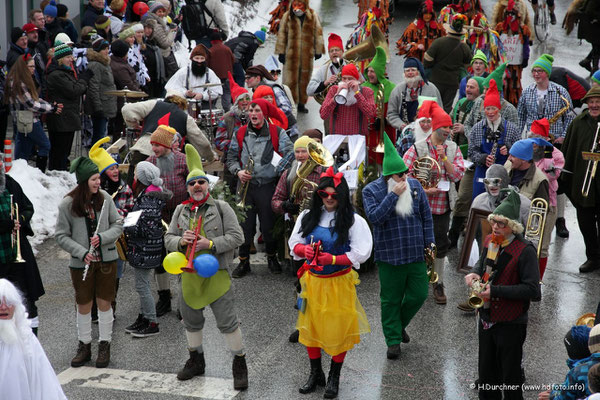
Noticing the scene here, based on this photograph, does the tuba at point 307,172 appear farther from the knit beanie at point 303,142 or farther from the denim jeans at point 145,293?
the denim jeans at point 145,293

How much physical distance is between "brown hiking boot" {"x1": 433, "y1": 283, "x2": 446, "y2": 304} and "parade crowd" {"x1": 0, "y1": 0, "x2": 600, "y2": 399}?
0.07ft

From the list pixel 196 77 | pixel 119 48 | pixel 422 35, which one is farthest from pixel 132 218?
pixel 422 35

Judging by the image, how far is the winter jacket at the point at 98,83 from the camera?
13750 millimetres

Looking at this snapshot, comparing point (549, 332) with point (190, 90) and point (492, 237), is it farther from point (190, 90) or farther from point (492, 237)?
point (190, 90)

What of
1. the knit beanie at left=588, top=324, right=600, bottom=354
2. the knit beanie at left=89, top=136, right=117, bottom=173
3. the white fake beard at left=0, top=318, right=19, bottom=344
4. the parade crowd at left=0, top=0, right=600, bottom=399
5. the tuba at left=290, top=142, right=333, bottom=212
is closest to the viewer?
the knit beanie at left=588, top=324, right=600, bottom=354

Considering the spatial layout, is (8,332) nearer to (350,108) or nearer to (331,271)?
(331,271)

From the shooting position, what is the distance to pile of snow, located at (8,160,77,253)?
1188 centimetres

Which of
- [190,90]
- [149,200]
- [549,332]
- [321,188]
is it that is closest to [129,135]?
[190,90]

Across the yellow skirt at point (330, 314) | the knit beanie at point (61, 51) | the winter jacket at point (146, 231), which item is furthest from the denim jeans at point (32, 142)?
the yellow skirt at point (330, 314)

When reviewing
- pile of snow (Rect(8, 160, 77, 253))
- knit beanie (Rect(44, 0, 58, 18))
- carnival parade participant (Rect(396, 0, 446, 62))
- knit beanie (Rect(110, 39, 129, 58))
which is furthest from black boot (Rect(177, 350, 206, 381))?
carnival parade participant (Rect(396, 0, 446, 62))

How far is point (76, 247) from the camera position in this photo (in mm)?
8391

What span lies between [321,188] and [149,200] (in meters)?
2.14

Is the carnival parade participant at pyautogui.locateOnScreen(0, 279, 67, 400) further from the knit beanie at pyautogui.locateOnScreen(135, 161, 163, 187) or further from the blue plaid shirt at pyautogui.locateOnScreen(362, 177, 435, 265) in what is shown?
the blue plaid shirt at pyautogui.locateOnScreen(362, 177, 435, 265)

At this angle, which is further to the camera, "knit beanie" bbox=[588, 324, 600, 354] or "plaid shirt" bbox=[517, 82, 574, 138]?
"plaid shirt" bbox=[517, 82, 574, 138]
